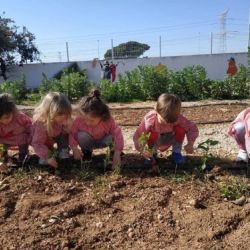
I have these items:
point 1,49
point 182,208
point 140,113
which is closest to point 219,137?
point 140,113

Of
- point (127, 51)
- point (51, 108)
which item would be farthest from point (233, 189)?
point (127, 51)

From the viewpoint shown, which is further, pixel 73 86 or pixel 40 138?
pixel 73 86

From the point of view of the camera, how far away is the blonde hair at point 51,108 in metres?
3.72

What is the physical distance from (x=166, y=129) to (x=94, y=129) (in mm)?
679

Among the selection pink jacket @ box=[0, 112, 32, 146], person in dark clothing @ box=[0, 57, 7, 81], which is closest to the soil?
pink jacket @ box=[0, 112, 32, 146]

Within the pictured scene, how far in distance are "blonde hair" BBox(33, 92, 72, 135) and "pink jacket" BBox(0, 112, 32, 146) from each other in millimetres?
290

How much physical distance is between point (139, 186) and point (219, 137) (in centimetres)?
231

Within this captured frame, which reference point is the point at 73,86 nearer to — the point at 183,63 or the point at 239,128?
the point at 239,128

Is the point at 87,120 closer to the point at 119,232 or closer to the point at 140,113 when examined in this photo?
the point at 119,232

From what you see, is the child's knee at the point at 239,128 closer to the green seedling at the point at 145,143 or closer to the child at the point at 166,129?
the child at the point at 166,129

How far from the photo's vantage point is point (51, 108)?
3758 millimetres

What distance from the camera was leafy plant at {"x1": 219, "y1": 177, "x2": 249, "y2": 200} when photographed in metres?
3.23

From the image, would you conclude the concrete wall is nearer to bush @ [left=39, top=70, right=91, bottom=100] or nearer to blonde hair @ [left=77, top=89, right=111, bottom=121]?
bush @ [left=39, top=70, right=91, bottom=100]

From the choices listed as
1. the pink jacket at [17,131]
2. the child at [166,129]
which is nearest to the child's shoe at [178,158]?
the child at [166,129]
